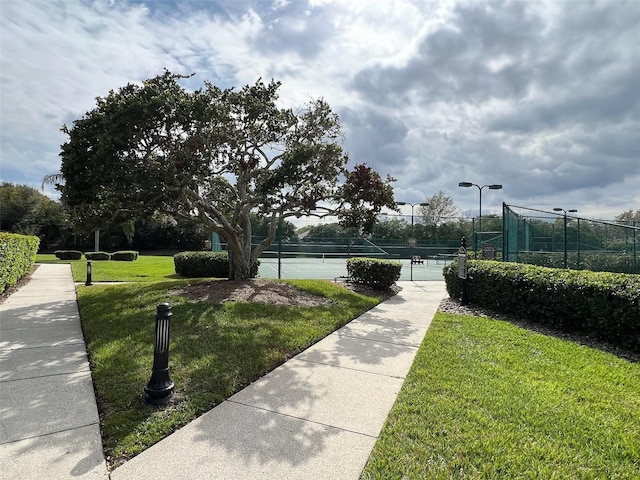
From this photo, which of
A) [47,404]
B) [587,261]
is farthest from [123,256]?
[587,261]

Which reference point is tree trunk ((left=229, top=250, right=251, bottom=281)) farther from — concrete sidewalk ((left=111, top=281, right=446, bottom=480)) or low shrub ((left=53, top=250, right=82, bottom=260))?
low shrub ((left=53, top=250, right=82, bottom=260))

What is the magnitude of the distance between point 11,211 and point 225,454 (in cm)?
4641

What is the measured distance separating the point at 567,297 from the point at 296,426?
5264mm

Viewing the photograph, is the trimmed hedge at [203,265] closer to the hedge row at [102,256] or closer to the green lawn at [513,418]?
the green lawn at [513,418]

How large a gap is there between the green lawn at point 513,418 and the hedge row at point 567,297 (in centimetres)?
71

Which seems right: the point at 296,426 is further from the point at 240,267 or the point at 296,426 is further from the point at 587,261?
the point at 587,261

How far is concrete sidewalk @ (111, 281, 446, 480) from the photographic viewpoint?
239 centimetres

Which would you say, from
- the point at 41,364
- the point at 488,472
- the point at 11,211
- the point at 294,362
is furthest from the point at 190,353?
the point at 11,211

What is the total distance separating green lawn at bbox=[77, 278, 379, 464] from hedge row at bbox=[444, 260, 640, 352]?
2.48m

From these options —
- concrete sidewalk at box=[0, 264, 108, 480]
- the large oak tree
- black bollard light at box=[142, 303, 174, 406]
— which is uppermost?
the large oak tree

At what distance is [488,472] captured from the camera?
7.79 ft

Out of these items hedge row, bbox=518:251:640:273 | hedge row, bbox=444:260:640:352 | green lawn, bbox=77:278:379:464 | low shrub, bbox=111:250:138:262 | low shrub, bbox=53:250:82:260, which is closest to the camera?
green lawn, bbox=77:278:379:464

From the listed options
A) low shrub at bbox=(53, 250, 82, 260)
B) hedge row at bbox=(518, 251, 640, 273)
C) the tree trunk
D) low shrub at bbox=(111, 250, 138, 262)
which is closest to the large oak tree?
the tree trunk

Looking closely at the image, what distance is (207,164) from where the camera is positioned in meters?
8.45
